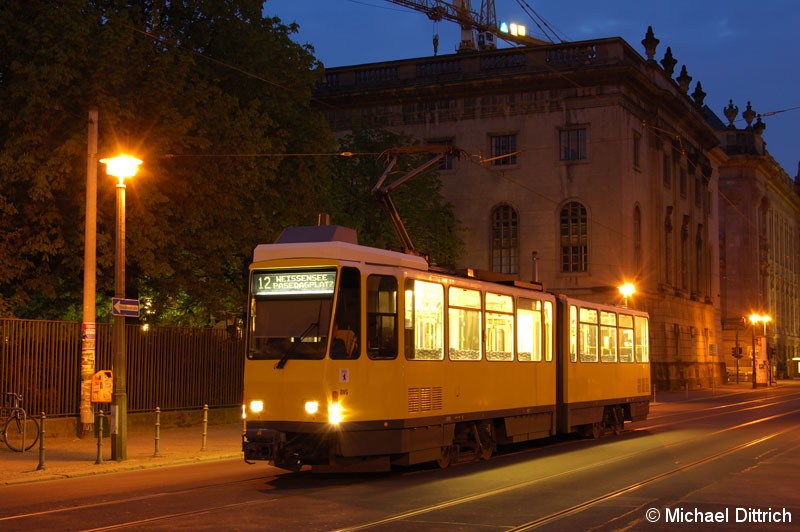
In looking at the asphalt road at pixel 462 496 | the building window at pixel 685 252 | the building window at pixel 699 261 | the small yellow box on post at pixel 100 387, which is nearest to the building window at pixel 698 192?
the building window at pixel 699 261

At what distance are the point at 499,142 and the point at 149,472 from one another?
43.2 metres

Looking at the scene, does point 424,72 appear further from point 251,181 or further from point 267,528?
point 267,528

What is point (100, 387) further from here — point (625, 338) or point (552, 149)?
point (552, 149)

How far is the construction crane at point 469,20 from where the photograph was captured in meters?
72.5

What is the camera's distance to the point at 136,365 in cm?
2739

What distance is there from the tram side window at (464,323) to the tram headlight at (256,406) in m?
3.50

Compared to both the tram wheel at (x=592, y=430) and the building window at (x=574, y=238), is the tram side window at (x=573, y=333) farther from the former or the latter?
the building window at (x=574, y=238)

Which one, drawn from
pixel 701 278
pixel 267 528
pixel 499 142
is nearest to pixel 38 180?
pixel 267 528

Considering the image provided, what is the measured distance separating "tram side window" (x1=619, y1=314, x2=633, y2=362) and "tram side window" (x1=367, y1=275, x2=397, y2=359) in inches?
458

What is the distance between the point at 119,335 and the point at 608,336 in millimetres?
11900

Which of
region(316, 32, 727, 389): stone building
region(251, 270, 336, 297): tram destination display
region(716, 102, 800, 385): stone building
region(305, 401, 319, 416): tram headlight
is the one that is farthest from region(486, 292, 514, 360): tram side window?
region(716, 102, 800, 385): stone building

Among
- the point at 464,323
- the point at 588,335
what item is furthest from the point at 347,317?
the point at 588,335

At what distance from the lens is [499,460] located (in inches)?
783

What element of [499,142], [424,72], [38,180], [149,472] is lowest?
[149,472]
